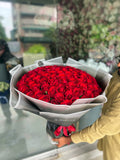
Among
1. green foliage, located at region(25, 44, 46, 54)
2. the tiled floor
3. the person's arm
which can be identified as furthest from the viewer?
the tiled floor

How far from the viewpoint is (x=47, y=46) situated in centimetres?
168

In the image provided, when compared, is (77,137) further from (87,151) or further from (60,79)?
(87,151)

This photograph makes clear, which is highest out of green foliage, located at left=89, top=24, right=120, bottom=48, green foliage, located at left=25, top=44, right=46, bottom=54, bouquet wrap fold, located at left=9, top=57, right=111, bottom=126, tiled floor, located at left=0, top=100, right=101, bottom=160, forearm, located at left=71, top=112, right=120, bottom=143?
green foliage, located at left=89, top=24, right=120, bottom=48

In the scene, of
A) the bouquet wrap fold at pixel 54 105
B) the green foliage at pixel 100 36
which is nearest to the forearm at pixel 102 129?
the bouquet wrap fold at pixel 54 105

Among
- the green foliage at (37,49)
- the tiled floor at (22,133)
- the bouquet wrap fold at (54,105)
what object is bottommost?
the tiled floor at (22,133)

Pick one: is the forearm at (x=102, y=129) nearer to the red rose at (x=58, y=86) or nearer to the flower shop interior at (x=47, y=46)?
the red rose at (x=58, y=86)

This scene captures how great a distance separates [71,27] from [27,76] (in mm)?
1577

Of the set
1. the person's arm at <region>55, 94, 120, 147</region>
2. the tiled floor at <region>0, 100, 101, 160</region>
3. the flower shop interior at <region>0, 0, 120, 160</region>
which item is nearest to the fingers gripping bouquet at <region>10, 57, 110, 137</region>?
the person's arm at <region>55, 94, 120, 147</region>

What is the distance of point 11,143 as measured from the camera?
1622 mm

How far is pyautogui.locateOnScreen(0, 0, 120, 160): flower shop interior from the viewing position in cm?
144

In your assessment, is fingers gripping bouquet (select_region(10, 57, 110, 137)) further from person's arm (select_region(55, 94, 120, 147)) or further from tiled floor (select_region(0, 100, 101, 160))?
tiled floor (select_region(0, 100, 101, 160))

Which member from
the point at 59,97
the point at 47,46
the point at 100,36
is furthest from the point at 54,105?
the point at 100,36

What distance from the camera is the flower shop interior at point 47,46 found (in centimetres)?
144

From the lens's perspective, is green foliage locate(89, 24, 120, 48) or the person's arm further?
green foliage locate(89, 24, 120, 48)
